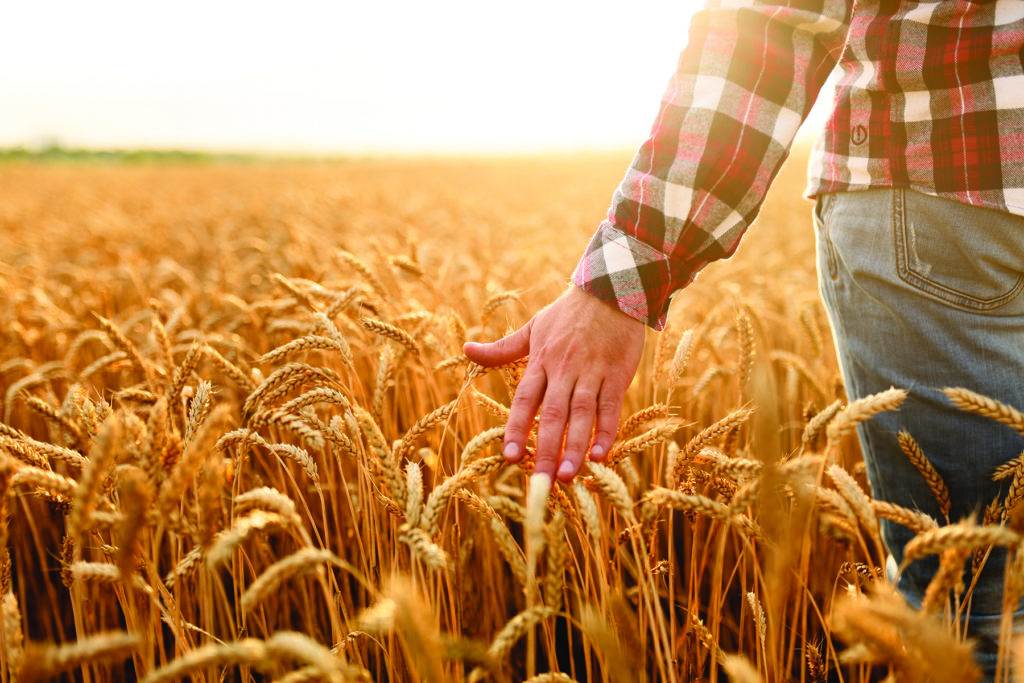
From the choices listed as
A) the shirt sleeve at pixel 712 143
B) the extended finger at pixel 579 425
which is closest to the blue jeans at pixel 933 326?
the shirt sleeve at pixel 712 143

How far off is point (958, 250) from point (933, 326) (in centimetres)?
14

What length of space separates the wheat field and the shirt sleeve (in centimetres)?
28

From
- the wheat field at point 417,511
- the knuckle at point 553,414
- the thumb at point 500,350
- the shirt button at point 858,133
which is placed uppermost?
the shirt button at point 858,133

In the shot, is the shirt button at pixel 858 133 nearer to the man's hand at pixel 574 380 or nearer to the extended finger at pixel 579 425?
the man's hand at pixel 574 380

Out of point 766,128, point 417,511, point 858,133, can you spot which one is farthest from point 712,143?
point 417,511

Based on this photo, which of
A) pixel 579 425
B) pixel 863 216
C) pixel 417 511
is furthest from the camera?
pixel 863 216

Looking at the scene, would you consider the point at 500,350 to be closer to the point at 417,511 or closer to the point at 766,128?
the point at 417,511

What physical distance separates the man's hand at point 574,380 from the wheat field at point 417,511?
0.20 ft

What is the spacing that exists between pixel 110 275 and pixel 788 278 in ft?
14.7

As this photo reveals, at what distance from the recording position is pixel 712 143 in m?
1.31

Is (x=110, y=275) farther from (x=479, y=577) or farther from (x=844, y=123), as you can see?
(x=844, y=123)

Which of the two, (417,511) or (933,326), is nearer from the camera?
(417,511)

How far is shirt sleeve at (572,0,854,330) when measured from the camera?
130 cm

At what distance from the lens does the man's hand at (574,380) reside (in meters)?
1.19
